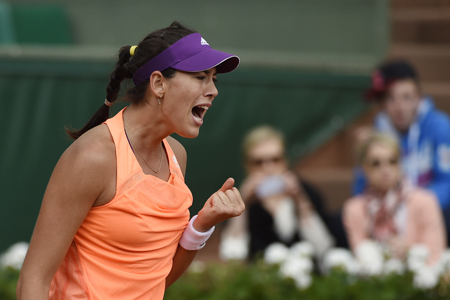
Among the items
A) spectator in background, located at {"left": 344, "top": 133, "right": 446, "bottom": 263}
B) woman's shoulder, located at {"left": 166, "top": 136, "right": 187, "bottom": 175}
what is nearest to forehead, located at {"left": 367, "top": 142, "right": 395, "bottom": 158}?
spectator in background, located at {"left": 344, "top": 133, "right": 446, "bottom": 263}

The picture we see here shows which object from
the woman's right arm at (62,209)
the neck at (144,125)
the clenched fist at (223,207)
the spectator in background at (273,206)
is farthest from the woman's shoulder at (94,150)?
the spectator in background at (273,206)

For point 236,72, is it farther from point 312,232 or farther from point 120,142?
point 120,142

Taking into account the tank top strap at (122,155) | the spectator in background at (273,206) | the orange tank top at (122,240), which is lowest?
the spectator in background at (273,206)

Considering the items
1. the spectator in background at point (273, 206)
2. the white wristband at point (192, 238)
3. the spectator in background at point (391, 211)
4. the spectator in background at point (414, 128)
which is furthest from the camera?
the spectator in background at point (414, 128)

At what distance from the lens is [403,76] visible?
4.81m

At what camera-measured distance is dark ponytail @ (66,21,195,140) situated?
1929mm

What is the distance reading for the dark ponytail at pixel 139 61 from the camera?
193 centimetres

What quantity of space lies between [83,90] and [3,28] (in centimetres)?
99

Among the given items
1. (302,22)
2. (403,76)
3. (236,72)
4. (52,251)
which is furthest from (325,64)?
(52,251)

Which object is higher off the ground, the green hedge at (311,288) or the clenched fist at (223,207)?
the clenched fist at (223,207)

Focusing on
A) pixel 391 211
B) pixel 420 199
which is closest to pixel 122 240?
pixel 391 211

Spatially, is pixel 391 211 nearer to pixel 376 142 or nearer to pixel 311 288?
pixel 376 142

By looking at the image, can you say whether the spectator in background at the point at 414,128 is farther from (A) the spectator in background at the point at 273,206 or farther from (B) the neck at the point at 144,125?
(B) the neck at the point at 144,125

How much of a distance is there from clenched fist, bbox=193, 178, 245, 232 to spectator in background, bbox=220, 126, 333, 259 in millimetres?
2225
